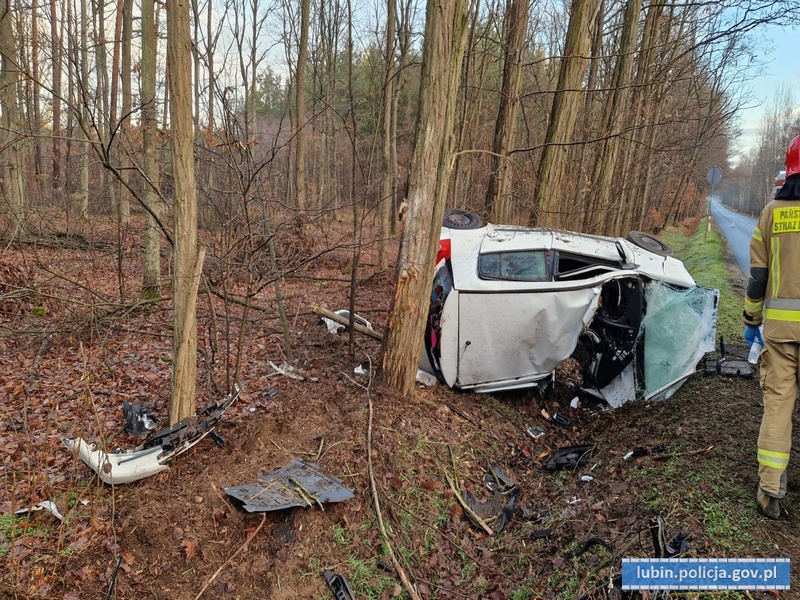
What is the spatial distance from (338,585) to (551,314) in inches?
135

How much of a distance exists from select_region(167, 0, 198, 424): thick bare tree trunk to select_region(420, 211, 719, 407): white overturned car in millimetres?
2640

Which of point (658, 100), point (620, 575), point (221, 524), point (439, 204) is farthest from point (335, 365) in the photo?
point (658, 100)

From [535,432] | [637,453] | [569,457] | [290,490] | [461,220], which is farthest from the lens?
[461,220]

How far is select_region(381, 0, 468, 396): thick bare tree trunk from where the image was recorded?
4.62m

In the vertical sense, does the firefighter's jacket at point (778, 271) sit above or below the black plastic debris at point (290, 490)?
above

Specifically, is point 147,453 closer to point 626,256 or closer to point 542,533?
point 542,533

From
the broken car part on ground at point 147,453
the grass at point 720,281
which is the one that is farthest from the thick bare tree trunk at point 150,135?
the grass at point 720,281

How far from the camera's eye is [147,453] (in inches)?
145

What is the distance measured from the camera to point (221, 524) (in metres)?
3.33

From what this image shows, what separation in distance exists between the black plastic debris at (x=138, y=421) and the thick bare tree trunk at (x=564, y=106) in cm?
592

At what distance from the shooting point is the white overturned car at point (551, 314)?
529cm

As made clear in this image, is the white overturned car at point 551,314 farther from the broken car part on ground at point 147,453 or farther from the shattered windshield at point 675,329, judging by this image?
the broken car part on ground at point 147,453

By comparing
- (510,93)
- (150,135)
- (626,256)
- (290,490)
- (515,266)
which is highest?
(510,93)

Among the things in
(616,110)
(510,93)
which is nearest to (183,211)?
(510,93)
